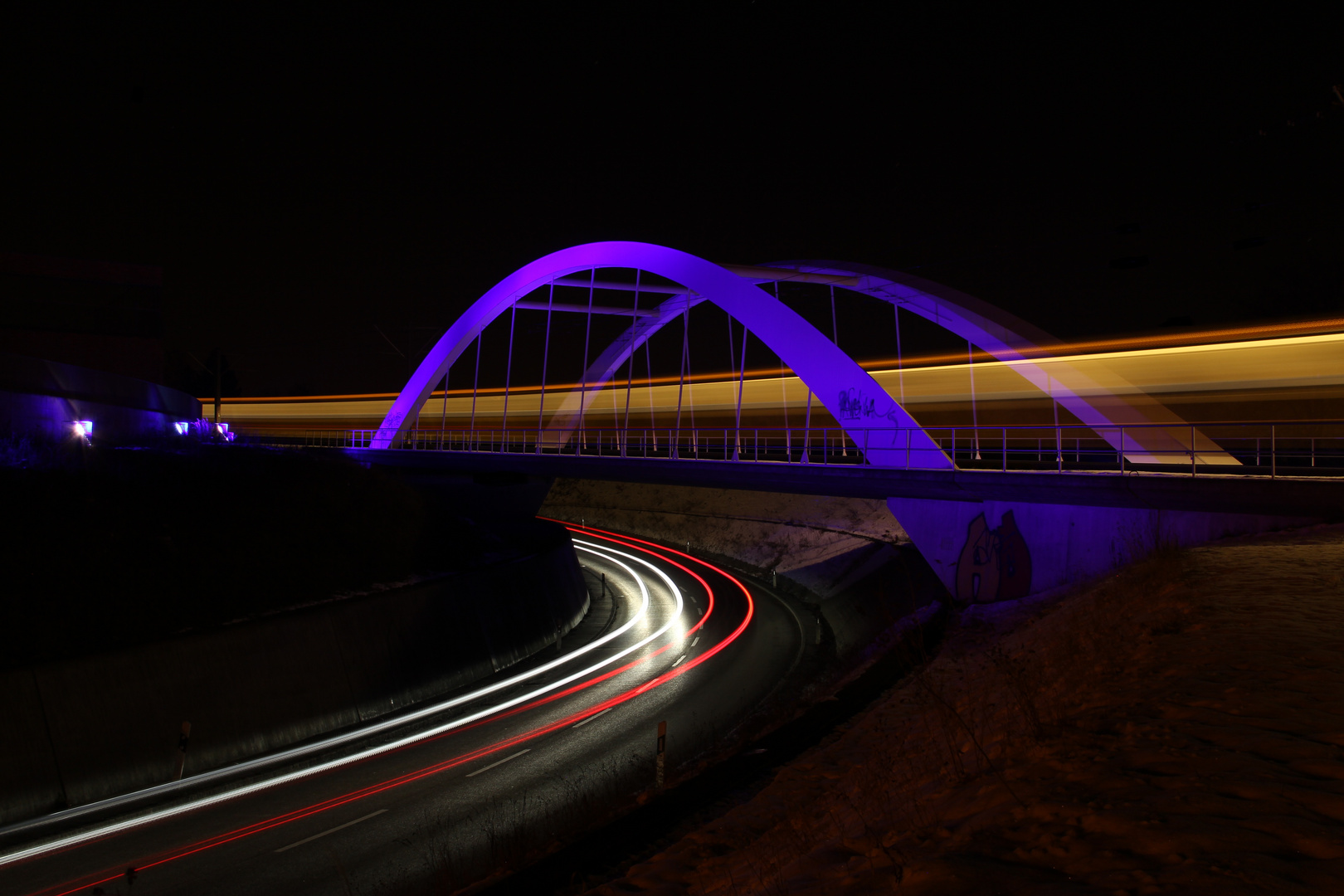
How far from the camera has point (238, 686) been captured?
14656mm

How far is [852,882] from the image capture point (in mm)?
4723

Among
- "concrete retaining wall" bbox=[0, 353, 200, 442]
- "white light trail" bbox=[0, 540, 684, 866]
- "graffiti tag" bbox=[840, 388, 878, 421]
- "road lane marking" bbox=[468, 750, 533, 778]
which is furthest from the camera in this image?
"concrete retaining wall" bbox=[0, 353, 200, 442]

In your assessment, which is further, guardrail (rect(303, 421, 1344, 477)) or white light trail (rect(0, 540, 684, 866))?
guardrail (rect(303, 421, 1344, 477))

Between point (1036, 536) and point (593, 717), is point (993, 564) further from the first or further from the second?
point (593, 717)

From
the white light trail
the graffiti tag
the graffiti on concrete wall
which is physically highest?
the graffiti tag

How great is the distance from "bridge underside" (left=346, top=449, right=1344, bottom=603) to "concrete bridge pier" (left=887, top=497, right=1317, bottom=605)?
21mm

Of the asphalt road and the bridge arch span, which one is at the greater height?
the bridge arch span

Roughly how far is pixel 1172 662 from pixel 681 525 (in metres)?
36.0

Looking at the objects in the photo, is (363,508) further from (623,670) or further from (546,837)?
(546,837)

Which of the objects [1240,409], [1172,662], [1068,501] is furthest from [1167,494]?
[1172,662]

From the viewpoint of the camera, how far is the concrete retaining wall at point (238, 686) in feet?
39.7

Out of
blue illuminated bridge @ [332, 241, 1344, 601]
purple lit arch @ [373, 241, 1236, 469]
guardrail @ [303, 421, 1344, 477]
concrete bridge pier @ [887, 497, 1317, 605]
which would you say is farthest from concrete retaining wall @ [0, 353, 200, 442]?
concrete bridge pier @ [887, 497, 1317, 605]

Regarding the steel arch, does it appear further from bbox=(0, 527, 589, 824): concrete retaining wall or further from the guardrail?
bbox=(0, 527, 589, 824): concrete retaining wall

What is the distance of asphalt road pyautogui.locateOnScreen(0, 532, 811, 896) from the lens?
1005 centimetres
